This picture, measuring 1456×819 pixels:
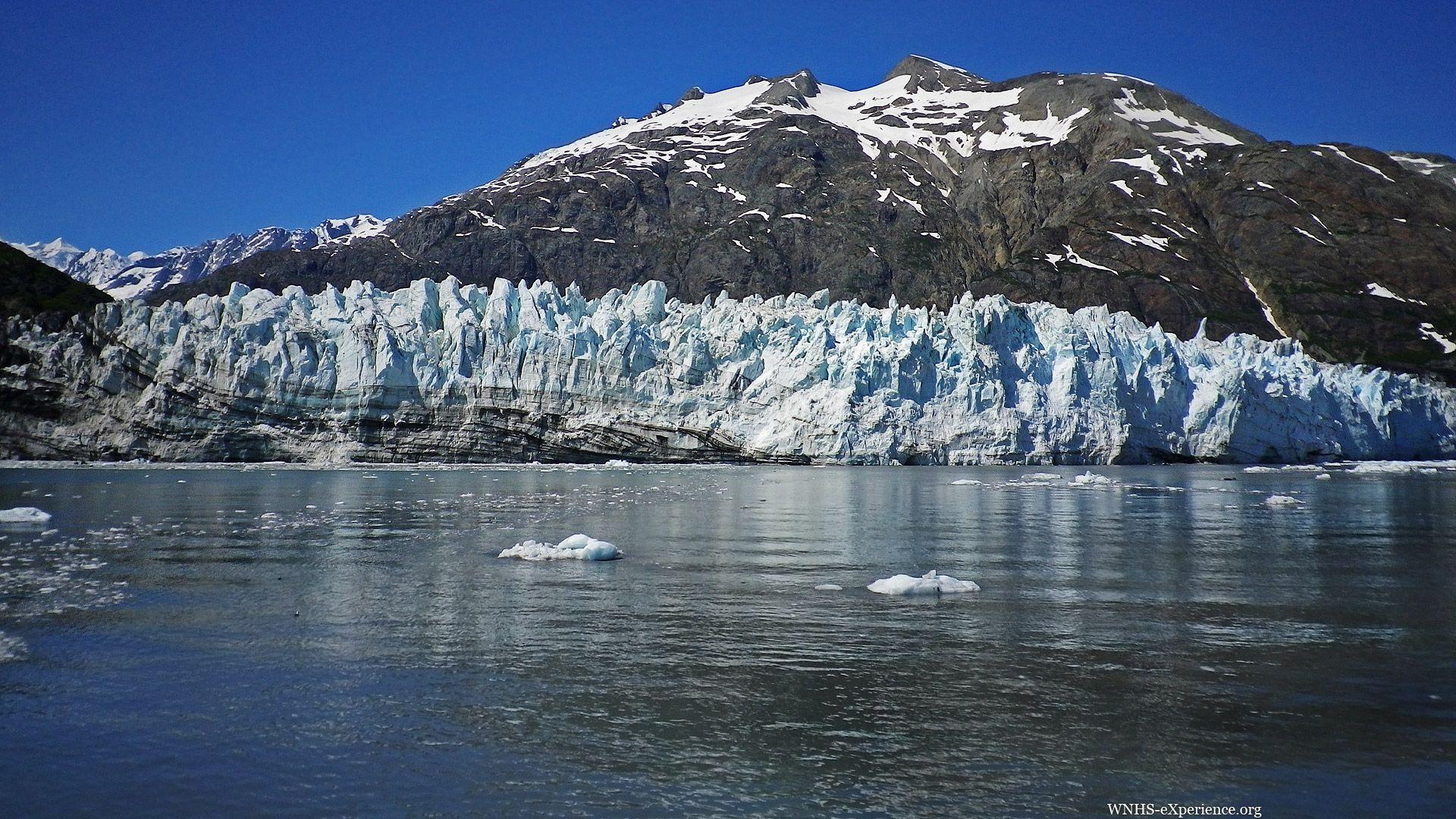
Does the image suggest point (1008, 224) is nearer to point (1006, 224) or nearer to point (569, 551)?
point (1006, 224)

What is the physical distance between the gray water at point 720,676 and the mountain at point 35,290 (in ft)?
142

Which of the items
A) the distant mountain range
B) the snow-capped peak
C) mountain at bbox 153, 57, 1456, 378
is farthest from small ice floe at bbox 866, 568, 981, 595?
the snow-capped peak

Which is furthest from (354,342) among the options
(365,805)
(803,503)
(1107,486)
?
(365,805)

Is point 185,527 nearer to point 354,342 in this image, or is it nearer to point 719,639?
point 719,639

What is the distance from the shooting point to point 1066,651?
951 centimetres

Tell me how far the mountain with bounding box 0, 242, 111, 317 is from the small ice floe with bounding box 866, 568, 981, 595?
5109cm

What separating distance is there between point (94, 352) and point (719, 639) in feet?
156

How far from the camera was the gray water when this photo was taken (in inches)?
241

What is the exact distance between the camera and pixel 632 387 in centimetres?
4975

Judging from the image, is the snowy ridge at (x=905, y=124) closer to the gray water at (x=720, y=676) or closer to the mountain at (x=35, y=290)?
the mountain at (x=35, y=290)

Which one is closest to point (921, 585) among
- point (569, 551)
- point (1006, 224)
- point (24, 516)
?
point (569, 551)

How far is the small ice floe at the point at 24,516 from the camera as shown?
20750 millimetres

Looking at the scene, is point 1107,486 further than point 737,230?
No

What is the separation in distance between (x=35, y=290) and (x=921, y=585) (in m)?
65.3
